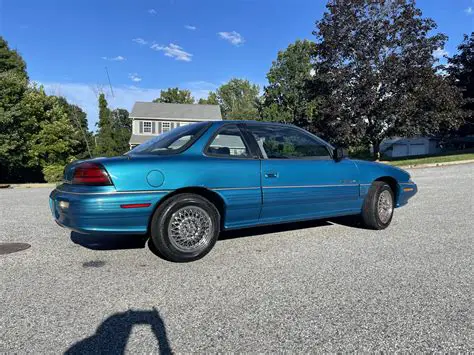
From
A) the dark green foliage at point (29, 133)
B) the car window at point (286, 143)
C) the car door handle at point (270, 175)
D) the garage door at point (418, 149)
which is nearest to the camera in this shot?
the car door handle at point (270, 175)

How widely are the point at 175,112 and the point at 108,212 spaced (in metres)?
36.2

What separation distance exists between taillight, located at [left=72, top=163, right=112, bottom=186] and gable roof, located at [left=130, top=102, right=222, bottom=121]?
33715 mm

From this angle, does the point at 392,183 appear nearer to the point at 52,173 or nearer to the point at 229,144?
the point at 229,144

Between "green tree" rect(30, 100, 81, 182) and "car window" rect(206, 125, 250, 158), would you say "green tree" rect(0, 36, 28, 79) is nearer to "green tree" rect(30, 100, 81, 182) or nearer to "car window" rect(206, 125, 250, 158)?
"green tree" rect(30, 100, 81, 182)

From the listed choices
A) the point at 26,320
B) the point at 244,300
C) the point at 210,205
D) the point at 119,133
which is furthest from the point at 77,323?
the point at 119,133

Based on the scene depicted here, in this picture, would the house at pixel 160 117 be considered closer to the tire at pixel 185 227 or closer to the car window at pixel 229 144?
the car window at pixel 229 144

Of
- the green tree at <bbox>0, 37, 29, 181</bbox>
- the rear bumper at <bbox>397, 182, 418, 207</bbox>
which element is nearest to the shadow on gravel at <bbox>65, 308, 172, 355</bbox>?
the rear bumper at <bbox>397, 182, 418, 207</bbox>

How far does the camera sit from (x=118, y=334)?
2.38m

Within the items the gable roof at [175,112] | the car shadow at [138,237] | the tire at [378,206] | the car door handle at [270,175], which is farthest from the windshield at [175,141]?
the gable roof at [175,112]

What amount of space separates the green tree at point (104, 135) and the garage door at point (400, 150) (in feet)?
99.9

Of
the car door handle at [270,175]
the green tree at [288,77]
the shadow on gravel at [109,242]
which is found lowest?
the shadow on gravel at [109,242]

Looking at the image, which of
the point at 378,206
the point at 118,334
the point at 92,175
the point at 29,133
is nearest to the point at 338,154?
the point at 378,206

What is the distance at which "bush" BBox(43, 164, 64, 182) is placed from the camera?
83.5 feet

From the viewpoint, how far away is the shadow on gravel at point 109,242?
4520mm
